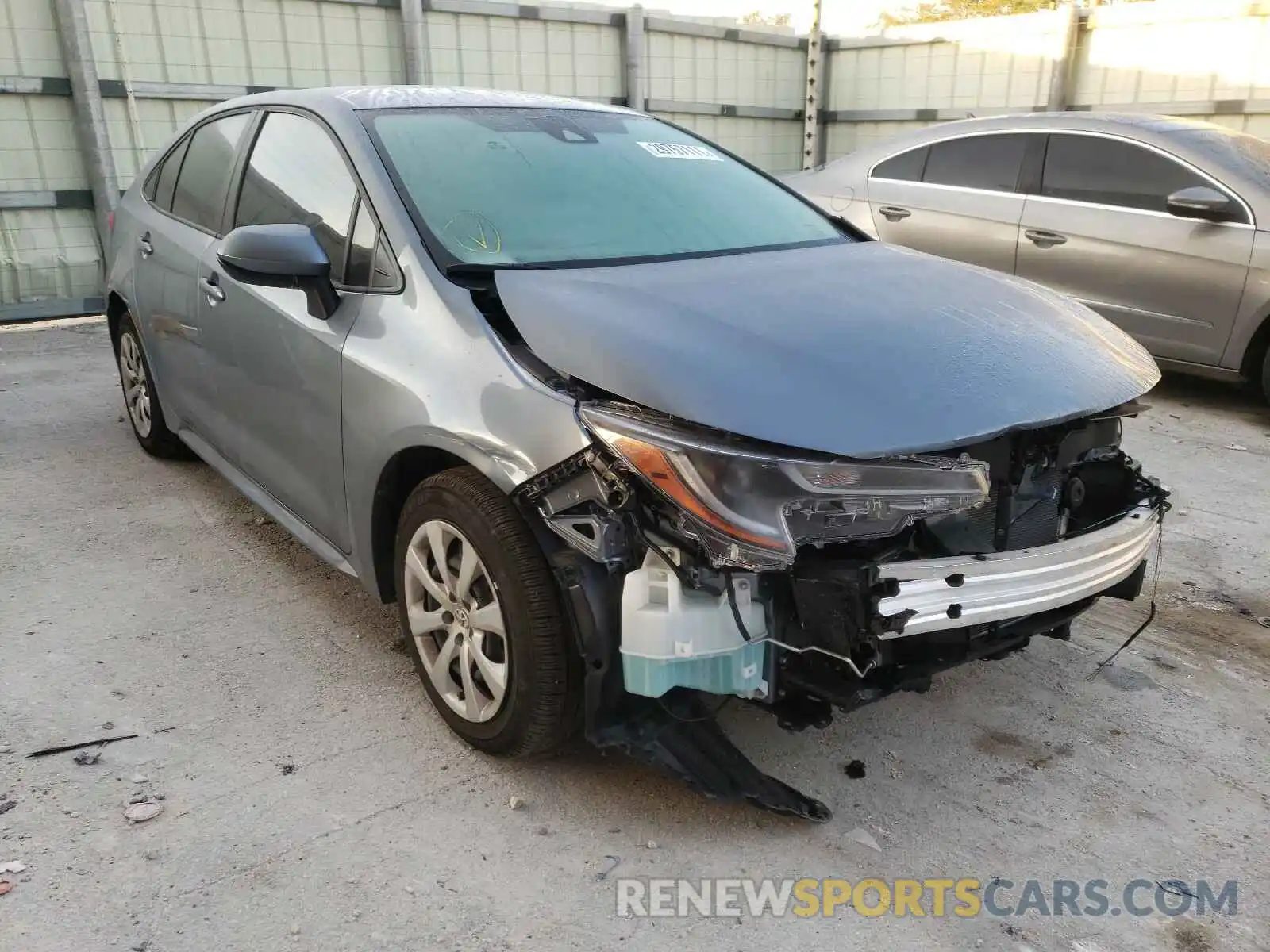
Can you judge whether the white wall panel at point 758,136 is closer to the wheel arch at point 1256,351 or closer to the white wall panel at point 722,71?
the white wall panel at point 722,71

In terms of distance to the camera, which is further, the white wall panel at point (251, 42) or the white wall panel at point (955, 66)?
the white wall panel at point (955, 66)

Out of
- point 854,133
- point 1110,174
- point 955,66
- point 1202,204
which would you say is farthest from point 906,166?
point 854,133

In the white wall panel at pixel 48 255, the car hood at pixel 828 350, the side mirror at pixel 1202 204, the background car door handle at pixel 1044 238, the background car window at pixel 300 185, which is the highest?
the background car window at pixel 300 185

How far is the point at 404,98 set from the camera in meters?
3.18

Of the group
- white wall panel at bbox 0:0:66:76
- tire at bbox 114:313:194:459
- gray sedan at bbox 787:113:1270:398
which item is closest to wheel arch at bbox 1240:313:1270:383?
gray sedan at bbox 787:113:1270:398

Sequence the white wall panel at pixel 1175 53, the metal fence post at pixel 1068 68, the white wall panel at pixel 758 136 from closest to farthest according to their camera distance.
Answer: the white wall panel at pixel 1175 53
the metal fence post at pixel 1068 68
the white wall panel at pixel 758 136

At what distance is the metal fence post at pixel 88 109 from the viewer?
8133mm

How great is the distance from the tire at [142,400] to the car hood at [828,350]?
267cm

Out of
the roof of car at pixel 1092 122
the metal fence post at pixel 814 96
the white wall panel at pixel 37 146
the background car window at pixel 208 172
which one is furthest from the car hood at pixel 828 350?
the metal fence post at pixel 814 96

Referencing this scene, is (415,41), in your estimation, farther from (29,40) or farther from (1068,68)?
(1068,68)

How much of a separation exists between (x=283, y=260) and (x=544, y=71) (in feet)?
30.0

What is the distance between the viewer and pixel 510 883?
2139 millimetres

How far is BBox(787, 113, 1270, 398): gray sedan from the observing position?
17.4 feet

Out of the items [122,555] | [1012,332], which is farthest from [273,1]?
[1012,332]
